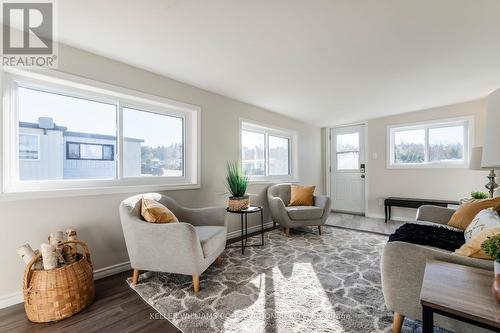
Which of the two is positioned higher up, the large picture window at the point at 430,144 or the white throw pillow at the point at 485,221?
the large picture window at the point at 430,144

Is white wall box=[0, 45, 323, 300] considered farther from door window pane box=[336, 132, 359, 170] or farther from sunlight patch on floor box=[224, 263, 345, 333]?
door window pane box=[336, 132, 359, 170]

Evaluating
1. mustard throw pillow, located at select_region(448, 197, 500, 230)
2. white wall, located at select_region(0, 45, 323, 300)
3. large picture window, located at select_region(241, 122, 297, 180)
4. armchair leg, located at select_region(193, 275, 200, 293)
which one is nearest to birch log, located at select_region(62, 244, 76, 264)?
white wall, located at select_region(0, 45, 323, 300)

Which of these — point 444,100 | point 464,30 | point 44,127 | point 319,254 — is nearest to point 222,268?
point 319,254

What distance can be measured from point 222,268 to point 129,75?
2304mm

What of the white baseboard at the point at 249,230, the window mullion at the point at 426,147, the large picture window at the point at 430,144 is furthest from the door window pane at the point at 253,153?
the window mullion at the point at 426,147

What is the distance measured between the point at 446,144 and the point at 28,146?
5.96 m

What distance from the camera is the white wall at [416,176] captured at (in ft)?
12.7

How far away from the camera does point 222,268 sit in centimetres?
243

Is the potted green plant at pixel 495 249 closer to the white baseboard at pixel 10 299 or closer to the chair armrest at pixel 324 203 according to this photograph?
the chair armrest at pixel 324 203

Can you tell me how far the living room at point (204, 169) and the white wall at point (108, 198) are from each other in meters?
0.01

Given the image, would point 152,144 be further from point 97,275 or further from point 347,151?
point 347,151

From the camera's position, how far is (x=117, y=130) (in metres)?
2.52

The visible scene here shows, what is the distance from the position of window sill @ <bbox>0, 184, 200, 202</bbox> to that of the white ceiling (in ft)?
4.35

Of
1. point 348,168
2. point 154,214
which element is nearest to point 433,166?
point 348,168
